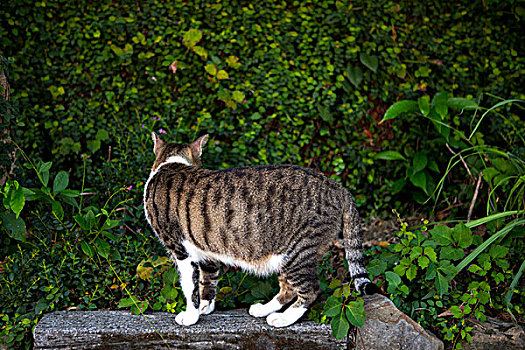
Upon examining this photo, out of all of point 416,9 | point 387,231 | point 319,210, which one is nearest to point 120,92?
point 319,210

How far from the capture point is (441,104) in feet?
15.4

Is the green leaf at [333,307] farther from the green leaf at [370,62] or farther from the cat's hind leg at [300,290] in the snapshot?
the green leaf at [370,62]

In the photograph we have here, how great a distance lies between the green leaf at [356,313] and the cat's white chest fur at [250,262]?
526mm

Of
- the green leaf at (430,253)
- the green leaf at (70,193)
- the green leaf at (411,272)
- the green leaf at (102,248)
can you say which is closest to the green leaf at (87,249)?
the green leaf at (102,248)

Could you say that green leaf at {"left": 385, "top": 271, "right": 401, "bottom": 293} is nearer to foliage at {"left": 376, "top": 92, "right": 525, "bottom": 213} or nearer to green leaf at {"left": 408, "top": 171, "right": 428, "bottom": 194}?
foliage at {"left": 376, "top": 92, "right": 525, "bottom": 213}

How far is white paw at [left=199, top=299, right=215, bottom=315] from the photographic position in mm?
3643

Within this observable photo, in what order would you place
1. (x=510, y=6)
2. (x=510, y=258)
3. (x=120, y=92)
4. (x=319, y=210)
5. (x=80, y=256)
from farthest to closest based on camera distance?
(x=510, y=6), (x=120, y=92), (x=510, y=258), (x=80, y=256), (x=319, y=210)

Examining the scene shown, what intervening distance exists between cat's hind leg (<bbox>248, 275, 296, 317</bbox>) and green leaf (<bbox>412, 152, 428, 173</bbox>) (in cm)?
200

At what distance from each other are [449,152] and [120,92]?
330 cm

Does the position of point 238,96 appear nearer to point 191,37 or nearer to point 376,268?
point 191,37

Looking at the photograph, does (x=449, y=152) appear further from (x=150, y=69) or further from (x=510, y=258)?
(x=150, y=69)

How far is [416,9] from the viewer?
5.61 metres

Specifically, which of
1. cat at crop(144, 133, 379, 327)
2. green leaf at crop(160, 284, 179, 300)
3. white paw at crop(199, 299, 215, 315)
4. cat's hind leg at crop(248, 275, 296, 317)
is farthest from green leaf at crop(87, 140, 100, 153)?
cat's hind leg at crop(248, 275, 296, 317)

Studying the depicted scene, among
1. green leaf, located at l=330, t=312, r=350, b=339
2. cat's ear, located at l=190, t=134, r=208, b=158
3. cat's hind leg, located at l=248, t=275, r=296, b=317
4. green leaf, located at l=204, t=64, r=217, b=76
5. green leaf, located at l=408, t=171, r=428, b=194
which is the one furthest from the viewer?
green leaf, located at l=204, t=64, r=217, b=76
